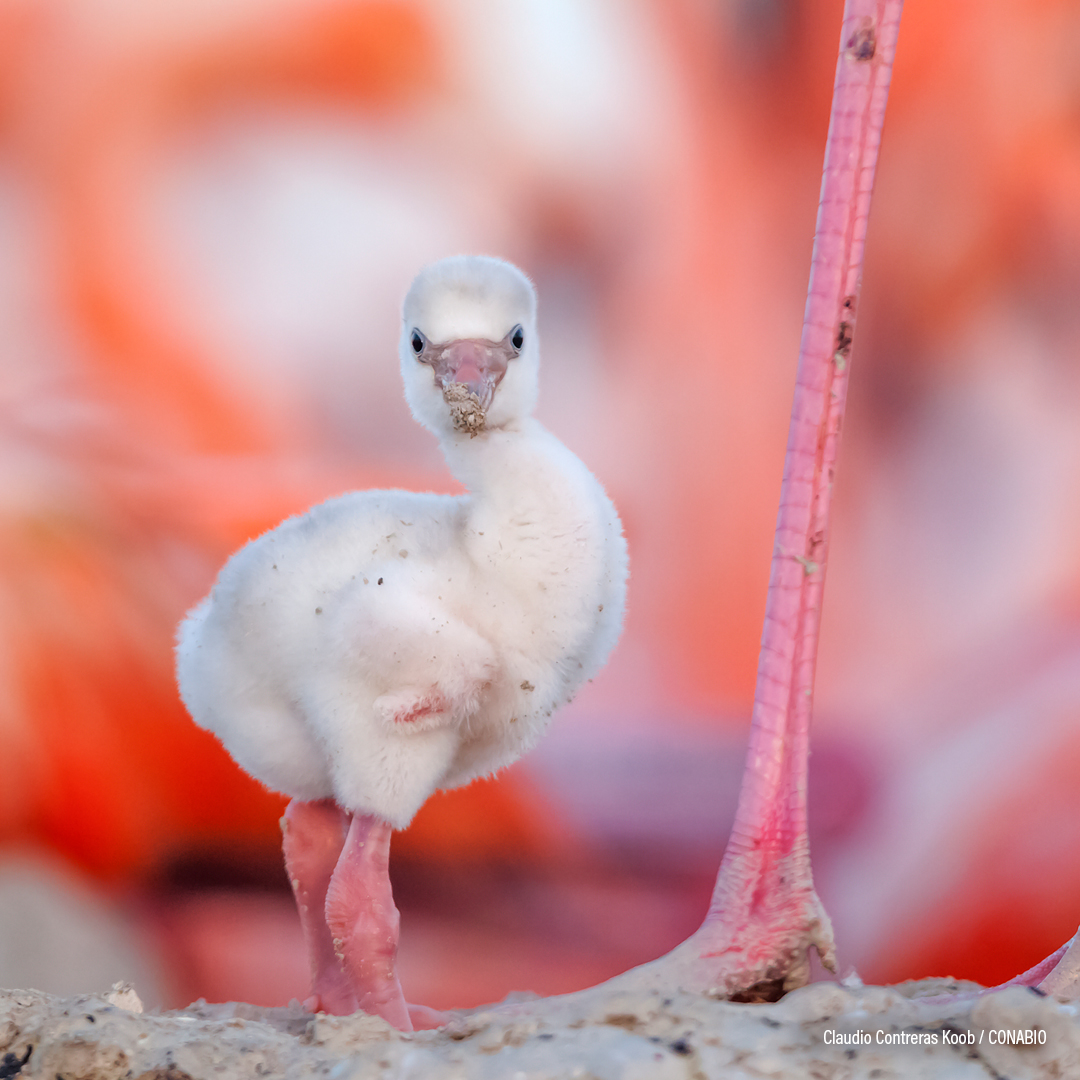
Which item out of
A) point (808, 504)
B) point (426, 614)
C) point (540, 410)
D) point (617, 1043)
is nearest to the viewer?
point (617, 1043)

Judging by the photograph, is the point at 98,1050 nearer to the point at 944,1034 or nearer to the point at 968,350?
the point at 944,1034

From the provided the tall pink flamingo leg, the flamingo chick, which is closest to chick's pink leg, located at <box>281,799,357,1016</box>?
the flamingo chick

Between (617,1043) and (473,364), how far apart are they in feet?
1.31

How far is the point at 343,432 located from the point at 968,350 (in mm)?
590

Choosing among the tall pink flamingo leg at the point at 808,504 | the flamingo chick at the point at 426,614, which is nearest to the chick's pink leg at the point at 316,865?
the flamingo chick at the point at 426,614

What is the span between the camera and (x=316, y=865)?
945 millimetres

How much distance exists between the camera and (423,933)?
1.25m

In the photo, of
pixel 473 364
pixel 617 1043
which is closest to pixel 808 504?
pixel 473 364

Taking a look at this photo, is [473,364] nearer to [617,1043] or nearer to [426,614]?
[426,614]

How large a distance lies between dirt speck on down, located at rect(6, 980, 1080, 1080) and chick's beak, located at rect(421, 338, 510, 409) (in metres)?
0.37

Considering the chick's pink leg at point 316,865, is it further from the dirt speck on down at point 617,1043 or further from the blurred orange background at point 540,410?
the blurred orange background at point 540,410

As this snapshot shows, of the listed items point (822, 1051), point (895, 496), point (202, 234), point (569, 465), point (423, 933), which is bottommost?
point (822, 1051)

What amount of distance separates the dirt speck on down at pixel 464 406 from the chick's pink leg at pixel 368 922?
0.26 meters

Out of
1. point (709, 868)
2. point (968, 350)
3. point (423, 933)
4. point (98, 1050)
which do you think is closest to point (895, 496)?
point (968, 350)
